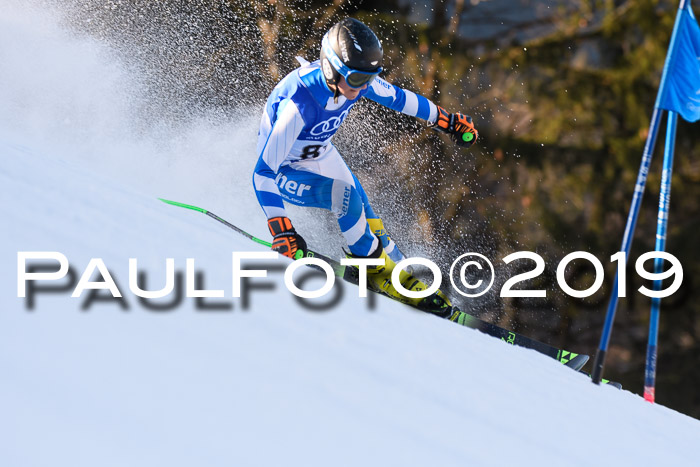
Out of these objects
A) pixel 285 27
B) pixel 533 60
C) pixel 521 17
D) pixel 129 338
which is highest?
pixel 521 17

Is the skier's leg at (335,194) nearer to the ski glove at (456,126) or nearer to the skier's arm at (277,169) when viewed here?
the skier's arm at (277,169)

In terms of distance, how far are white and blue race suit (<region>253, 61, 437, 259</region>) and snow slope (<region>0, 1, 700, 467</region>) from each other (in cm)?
84

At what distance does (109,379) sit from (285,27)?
8.93m

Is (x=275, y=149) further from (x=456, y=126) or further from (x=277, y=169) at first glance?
(x=456, y=126)

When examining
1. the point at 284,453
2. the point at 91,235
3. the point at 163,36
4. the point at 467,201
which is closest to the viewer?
the point at 284,453

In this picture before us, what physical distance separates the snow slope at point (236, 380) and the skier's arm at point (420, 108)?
1.58 metres

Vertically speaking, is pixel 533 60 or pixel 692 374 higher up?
pixel 533 60

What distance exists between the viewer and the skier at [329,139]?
327 centimetres

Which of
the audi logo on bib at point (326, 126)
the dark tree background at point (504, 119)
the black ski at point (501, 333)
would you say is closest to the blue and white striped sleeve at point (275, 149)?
the audi logo on bib at point (326, 126)

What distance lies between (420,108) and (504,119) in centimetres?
660

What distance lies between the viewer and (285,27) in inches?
368

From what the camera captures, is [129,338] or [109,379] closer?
[109,379]

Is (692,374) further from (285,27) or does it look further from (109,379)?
(109,379)

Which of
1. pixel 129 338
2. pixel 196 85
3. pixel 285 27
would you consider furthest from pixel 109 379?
pixel 285 27
